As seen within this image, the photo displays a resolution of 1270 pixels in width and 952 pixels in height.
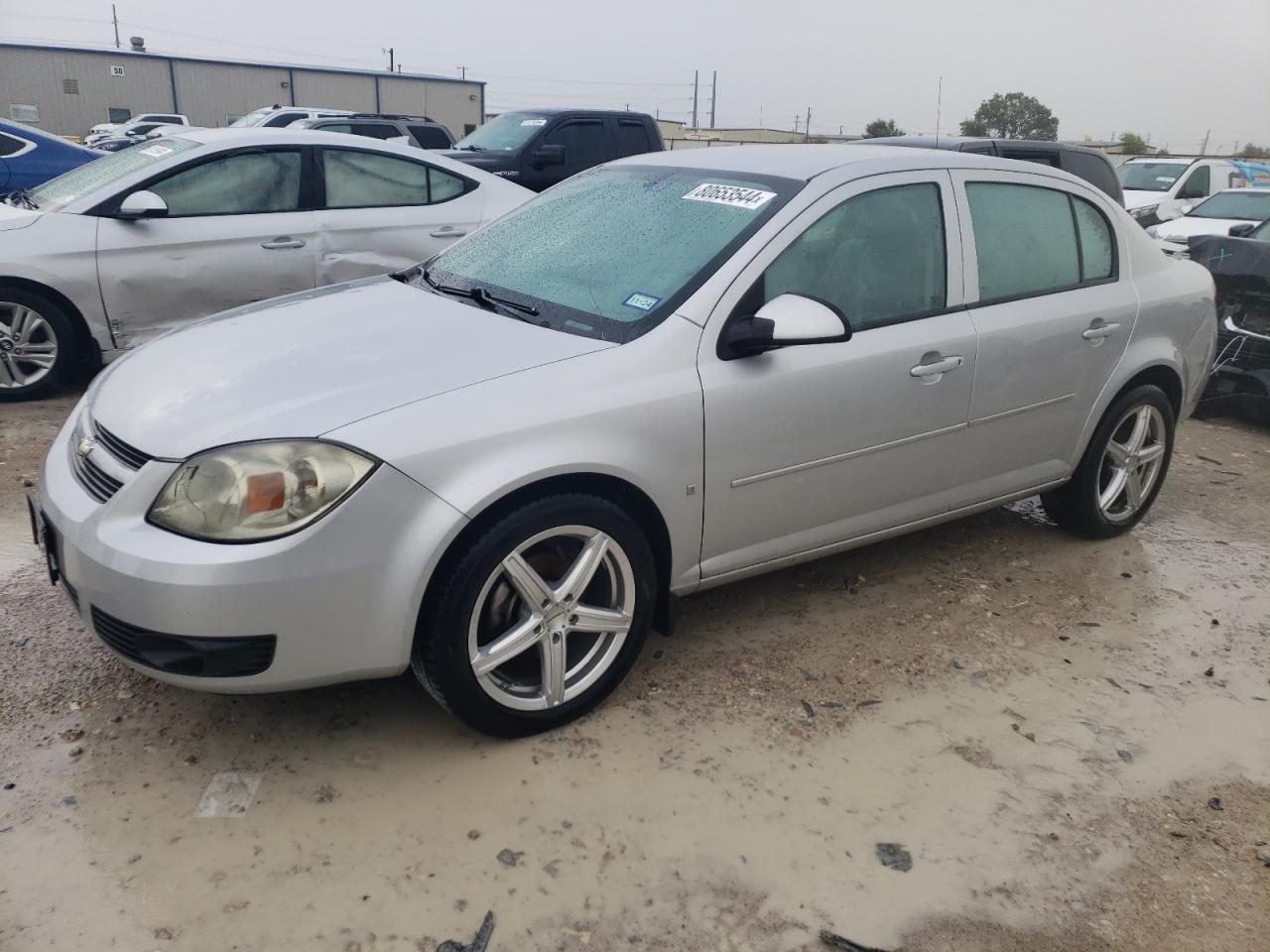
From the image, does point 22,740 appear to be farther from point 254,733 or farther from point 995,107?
point 995,107

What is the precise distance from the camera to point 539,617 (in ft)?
9.27

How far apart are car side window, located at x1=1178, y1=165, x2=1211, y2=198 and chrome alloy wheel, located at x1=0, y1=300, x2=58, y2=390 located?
599 inches

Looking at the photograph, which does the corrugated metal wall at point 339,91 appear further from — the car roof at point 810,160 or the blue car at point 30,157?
the car roof at point 810,160

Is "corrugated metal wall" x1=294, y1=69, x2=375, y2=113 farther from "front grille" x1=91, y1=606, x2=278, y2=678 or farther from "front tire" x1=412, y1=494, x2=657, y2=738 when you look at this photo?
"front grille" x1=91, y1=606, x2=278, y2=678

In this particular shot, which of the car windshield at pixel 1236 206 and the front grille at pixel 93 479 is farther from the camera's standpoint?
the car windshield at pixel 1236 206

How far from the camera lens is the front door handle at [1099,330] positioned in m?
4.02

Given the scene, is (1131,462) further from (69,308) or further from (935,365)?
(69,308)

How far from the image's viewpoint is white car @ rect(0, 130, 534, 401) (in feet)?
18.5

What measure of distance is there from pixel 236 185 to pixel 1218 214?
12.0 m

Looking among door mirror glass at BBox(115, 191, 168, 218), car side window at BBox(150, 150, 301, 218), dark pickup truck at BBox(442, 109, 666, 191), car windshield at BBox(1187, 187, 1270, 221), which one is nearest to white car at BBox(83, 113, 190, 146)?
dark pickup truck at BBox(442, 109, 666, 191)

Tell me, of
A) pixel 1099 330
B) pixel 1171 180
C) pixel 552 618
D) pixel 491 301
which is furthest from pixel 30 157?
pixel 1171 180

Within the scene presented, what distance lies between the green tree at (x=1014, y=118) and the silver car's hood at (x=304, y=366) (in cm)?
6318

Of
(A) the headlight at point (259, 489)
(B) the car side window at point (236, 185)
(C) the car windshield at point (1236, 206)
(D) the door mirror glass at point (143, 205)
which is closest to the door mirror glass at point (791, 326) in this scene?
(A) the headlight at point (259, 489)

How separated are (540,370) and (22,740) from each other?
5.76 ft
